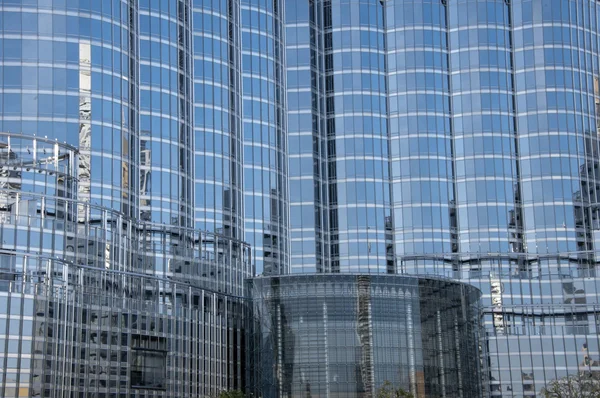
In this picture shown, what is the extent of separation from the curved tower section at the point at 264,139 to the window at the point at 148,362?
899 inches

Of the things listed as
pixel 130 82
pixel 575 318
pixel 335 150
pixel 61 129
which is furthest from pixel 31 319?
pixel 575 318

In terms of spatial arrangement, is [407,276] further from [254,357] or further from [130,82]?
[130,82]

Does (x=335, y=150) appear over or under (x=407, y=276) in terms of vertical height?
over

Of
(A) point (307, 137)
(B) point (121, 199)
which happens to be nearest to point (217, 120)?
(A) point (307, 137)

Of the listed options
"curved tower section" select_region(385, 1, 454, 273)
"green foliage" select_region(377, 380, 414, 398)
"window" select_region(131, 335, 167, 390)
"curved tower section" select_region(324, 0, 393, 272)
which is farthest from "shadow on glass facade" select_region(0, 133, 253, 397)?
"curved tower section" select_region(385, 1, 454, 273)

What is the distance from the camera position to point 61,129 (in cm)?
12562

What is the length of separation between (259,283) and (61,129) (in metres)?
26.9

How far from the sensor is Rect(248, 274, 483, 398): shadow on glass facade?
414 ft

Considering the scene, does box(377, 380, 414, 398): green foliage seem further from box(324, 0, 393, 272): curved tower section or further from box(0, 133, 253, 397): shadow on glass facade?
box(324, 0, 393, 272): curved tower section

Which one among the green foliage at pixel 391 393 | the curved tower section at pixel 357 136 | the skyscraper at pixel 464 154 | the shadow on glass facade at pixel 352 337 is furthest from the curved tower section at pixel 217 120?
the green foliage at pixel 391 393

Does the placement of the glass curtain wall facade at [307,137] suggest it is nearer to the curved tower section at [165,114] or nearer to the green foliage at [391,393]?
the curved tower section at [165,114]

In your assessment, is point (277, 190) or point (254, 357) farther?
point (277, 190)

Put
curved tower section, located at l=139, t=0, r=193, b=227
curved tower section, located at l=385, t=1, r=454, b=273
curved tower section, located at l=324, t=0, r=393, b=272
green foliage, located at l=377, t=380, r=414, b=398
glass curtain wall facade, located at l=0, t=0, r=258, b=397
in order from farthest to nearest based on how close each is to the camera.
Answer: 1. curved tower section, located at l=385, t=1, r=454, b=273
2. curved tower section, located at l=324, t=0, r=393, b=272
3. curved tower section, located at l=139, t=0, r=193, b=227
4. glass curtain wall facade, located at l=0, t=0, r=258, b=397
5. green foliage, located at l=377, t=380, r=414, b=398

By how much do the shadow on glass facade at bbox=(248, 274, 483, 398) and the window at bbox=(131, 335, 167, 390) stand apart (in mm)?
10918
